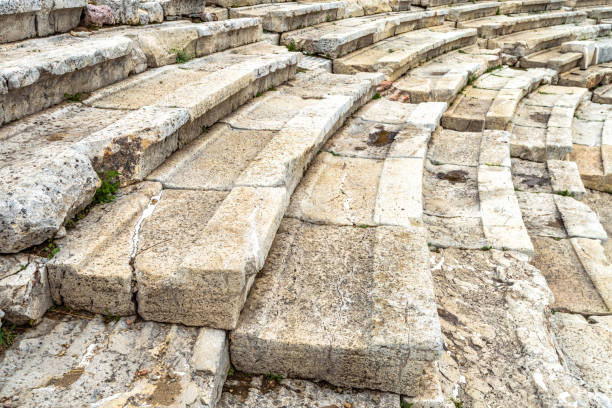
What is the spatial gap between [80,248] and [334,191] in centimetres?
180

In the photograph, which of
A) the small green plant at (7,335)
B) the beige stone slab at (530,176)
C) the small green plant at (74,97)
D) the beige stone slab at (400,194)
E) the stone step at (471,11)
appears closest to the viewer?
the small green plant at (7,335)

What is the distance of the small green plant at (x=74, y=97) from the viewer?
3848mm

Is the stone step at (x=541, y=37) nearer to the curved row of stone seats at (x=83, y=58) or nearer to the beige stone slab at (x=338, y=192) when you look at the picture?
the curved row of stone seats at (x=83, y=58)

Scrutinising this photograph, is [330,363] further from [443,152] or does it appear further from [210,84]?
[443,152]

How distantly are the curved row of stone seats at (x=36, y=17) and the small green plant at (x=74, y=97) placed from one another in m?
0.92

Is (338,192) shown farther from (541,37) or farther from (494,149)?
(541,37)

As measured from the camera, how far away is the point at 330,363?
2.27 m

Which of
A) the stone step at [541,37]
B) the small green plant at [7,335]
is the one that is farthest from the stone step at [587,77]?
the small green plant at [7,335]

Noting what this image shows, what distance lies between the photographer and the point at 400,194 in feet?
11.5

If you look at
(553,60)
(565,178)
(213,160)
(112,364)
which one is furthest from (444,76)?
(112,364)

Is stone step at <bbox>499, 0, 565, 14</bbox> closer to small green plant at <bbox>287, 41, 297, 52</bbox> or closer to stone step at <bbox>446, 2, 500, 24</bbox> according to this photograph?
stone step at <bbox>446, 2, 500, 24</bbox>

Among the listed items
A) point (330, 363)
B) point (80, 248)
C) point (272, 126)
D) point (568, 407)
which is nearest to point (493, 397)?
point (568, 407)

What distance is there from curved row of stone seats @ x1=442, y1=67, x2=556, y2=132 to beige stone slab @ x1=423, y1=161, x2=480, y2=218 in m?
1.46

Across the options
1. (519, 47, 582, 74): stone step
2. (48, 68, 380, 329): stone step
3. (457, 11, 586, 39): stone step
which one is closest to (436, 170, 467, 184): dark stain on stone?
(48, 68, 380, 329): stone step
